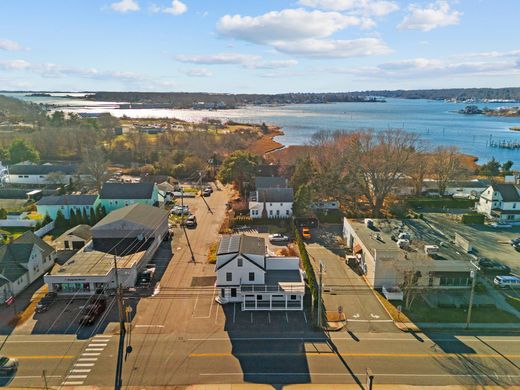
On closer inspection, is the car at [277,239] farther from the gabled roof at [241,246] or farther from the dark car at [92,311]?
the dark car at [92,311]

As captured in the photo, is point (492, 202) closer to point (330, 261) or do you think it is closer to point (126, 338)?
point (330, 261)

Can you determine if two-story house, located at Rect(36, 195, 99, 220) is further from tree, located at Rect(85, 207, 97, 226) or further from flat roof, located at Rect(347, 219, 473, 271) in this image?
flat roof, located at Rect(347, 219, 473, 271)

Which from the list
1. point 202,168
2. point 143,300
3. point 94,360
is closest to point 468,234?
point 143,300

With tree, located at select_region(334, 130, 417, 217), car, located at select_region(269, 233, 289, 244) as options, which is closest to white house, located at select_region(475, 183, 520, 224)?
tree, located at select_region(334, 130, 417, 217)

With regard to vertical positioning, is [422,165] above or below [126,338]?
above

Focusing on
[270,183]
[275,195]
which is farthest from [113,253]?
[270,183]

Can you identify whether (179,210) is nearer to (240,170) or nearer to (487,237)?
(240,170)
